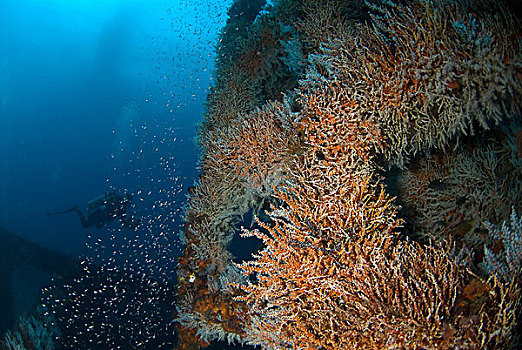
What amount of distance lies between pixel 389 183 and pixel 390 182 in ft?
0.12

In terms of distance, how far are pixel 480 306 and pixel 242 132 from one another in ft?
10.6

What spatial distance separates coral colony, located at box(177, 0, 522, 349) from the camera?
204cm

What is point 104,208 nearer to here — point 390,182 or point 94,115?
point 390,182

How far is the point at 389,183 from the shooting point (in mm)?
4133

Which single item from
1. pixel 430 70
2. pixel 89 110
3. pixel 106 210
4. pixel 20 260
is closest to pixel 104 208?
pixel 106 210

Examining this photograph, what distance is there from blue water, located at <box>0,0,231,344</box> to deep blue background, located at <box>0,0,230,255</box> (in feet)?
0.78

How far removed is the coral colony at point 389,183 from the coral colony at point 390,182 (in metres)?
0.01

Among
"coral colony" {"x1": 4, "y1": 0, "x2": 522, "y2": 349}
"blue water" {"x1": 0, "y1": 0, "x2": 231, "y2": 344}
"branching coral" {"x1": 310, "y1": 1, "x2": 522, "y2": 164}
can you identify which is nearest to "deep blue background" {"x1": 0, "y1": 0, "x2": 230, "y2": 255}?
"blue water" {"x1": 0, "y1": 0, "x2": 231, "y2": 344}

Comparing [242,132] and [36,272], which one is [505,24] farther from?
[36,272]

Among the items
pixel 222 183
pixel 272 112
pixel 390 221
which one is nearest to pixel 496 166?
pixel 390 221

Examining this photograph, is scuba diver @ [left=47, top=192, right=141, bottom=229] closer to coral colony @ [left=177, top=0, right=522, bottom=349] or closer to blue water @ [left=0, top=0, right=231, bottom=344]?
coral colony @ [left=177, top=0, right=522, bottom=349]

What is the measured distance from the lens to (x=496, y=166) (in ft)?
11.1

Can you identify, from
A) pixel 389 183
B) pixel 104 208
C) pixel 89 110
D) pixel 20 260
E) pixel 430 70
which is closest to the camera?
pixel 430 70

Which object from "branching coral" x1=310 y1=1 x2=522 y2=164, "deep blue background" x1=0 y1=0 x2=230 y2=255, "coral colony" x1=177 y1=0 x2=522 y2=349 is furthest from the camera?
"deep blue background" x1=0 y1=0 x2=230 y2=255
